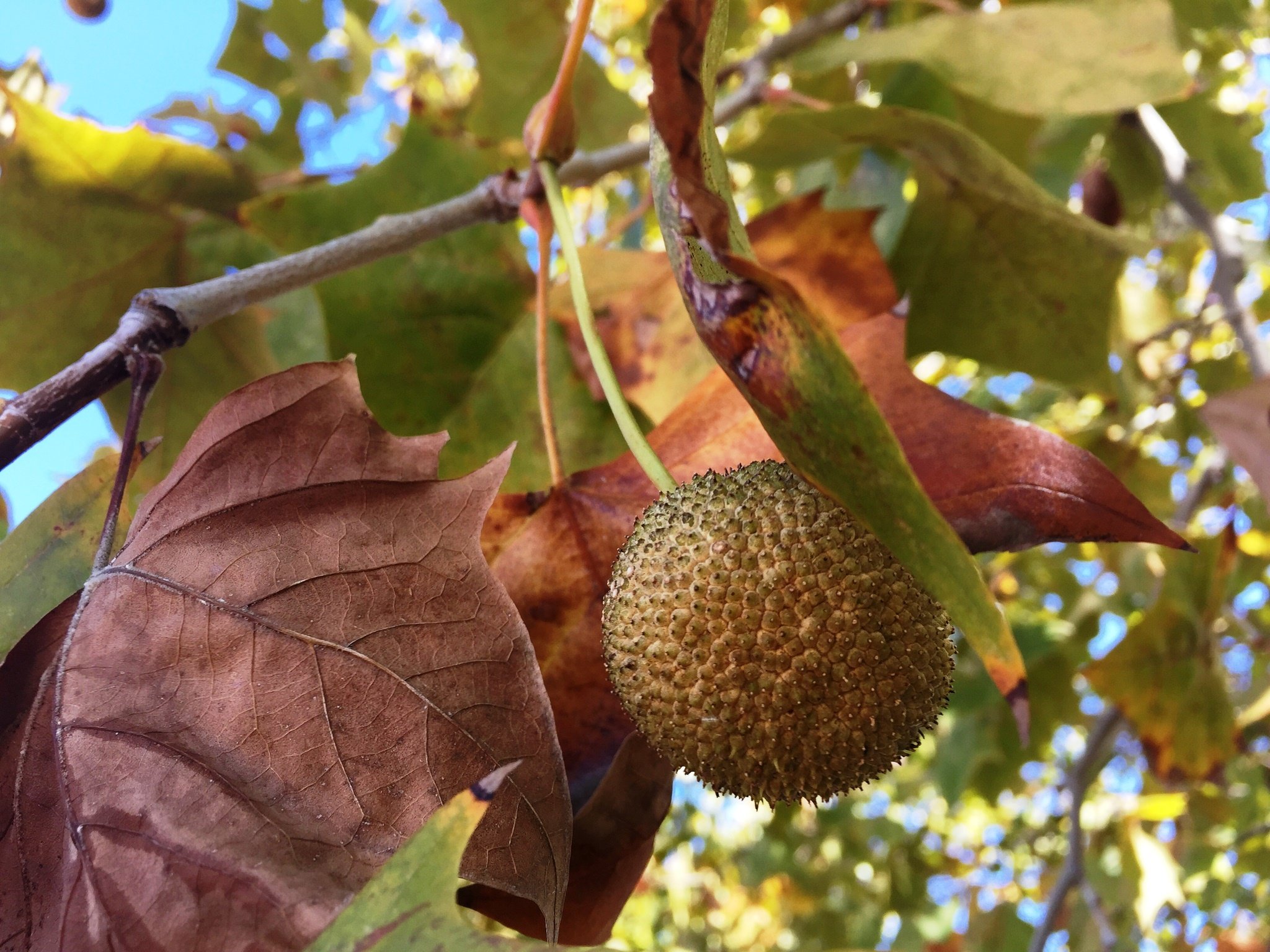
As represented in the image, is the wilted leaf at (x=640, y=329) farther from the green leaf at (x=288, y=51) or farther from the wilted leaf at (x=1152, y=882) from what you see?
the wilted leaf at (x=1152, y=882)

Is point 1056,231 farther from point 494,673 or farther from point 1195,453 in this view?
point 1195,453

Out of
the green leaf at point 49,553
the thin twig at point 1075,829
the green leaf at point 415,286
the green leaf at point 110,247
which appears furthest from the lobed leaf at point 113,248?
the thin twig at point 1075,829

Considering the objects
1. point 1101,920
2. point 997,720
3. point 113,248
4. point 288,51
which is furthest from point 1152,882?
point 288,51

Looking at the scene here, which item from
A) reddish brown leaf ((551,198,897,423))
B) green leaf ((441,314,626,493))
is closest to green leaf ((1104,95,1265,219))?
reddish brown leaf ((551,198,897,423))

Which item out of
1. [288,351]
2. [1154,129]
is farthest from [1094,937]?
[288,351]

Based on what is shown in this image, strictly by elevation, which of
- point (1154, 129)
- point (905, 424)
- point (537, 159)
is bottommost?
point (1154, 129)

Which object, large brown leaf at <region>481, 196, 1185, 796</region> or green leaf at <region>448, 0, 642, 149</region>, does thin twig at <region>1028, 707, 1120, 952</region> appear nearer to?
large brown leaf at <region>481, 196, 1185, 796</region>

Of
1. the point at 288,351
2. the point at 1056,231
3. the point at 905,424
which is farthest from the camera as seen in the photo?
the point at 288,351
